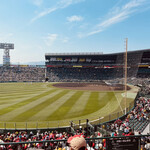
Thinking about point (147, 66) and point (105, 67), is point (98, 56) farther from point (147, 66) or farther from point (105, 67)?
point (147, 66)

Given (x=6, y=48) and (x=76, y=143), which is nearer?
(x=76, y=143)

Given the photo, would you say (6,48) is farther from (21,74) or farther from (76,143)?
(76,143)

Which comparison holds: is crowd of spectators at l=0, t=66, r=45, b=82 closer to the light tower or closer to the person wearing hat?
the light tower

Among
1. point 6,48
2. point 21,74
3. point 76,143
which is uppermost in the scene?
point 6,48

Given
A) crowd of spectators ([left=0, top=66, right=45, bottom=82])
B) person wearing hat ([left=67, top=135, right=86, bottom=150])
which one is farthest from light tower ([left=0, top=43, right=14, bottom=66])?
person wearing hat ([left=67, top=135, right=86, bottom=150])

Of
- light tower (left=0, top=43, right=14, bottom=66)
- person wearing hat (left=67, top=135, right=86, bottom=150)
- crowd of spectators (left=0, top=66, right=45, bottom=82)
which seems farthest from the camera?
light tower (left=0, top=43, right=14, bottom=66)

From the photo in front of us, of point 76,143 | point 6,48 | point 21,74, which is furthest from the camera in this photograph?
point 6,48

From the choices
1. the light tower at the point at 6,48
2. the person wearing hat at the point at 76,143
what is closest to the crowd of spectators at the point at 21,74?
the light tower at the point at 6,48

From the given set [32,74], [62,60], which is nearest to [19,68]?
[32,74]

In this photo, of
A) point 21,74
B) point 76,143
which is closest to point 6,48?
point 21,74

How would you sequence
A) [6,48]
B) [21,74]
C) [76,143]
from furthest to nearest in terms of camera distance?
[6,48] < [21,74] < [76,143]

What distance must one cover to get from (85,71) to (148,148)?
287 ft

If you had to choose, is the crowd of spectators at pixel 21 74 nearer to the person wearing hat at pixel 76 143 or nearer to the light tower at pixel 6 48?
the light tower at pixel 6 48

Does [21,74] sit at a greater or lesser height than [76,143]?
greater
